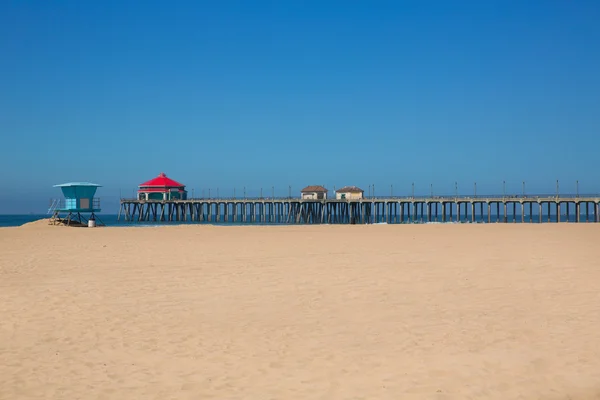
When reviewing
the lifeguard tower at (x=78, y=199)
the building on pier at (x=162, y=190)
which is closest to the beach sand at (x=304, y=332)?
the lifeguard tower at (x=78, y=199)

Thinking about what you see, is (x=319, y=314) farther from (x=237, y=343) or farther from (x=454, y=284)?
(x=454, y=284)

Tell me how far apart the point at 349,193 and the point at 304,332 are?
71.0 metres

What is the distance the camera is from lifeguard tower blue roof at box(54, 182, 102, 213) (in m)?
46.9

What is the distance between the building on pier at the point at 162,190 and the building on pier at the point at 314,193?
63.3 feet

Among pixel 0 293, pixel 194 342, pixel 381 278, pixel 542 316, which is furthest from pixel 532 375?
pixel 0 293

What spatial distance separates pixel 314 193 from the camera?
261ft

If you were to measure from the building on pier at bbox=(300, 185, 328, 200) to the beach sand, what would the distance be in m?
65.2

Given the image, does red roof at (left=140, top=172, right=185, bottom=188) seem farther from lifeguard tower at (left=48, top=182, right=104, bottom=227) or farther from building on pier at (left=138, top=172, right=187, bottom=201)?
lifeguard tower at (left=48, top=182, right=104, bottom=227)

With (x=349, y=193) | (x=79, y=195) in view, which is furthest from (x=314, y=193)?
(x=79, y=195)

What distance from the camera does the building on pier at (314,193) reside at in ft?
260

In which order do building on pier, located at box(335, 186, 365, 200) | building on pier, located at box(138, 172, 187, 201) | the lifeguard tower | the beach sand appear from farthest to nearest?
building on pier, located at box(138, 172, 187, 201)
building on pier, located at box(335, 186, 365, 200)
the lifeguard tower
the beach sand

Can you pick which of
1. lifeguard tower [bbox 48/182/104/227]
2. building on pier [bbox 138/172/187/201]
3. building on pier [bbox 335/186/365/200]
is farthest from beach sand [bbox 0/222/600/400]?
building on pier [bbox 138/172/187/201]

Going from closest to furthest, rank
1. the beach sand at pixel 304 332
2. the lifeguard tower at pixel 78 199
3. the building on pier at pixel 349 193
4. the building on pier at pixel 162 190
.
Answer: the beach sand at pixel 304 332 < the lifeguard tower at pixel 78 199 < the building on pier at pixel 349 193 < the building on pier at pixel 162 190

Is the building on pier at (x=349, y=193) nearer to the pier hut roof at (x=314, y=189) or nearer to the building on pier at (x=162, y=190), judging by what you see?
the pier hut roof at (x=314, y=189)
